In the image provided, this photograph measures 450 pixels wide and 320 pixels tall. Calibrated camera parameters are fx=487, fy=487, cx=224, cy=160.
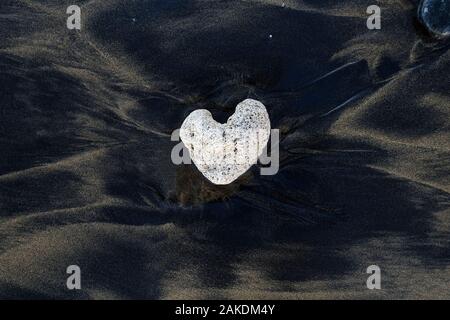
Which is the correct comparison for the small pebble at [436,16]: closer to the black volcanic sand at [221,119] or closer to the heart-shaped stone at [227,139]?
the black volcanic sand at [221,119]

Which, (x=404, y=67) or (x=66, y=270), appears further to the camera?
(x=66, y=270)

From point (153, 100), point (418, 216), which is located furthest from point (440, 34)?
point (153, 100)

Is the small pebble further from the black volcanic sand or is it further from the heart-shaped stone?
the heart-shaped stone

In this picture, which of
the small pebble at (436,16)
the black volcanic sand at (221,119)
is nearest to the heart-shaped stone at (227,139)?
the black volcanic sand at (221,119)

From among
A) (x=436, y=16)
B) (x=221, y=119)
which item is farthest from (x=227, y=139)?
(x=436, y=16)

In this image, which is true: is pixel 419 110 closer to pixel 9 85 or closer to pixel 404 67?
pixel 404 67

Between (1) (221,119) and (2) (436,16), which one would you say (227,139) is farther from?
(2) (436,16)
